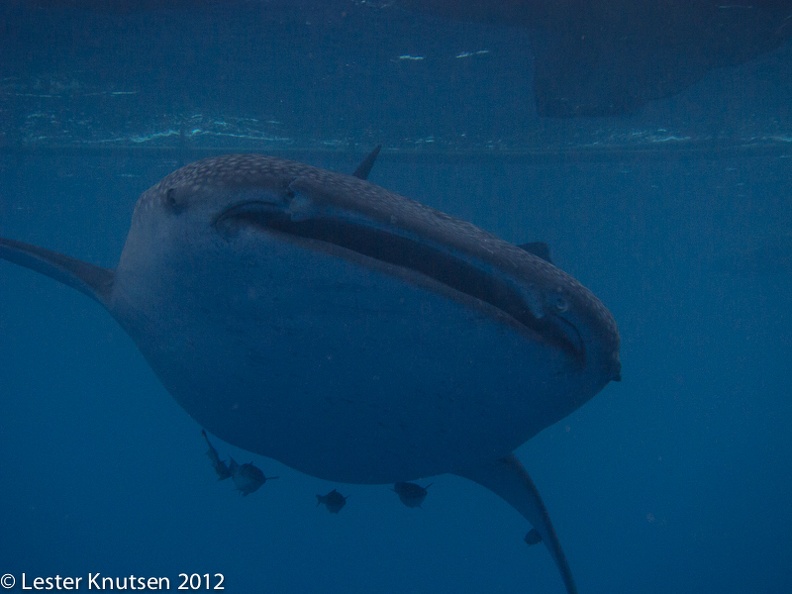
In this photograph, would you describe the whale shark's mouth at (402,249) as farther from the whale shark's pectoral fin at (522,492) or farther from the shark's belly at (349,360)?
the whale shark's pectoral fin at (522,492)

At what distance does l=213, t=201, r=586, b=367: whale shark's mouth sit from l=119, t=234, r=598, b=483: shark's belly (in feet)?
0.33

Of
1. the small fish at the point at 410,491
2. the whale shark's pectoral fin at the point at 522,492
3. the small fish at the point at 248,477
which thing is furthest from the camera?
the small fish at the point at 248,477

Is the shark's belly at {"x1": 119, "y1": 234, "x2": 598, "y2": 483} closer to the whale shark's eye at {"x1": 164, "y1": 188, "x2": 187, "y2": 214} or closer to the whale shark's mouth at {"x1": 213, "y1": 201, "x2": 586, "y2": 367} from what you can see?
the whale shark's mouth at {"x1": 213, "y1": 201, "x2": 586, "y2": 367}

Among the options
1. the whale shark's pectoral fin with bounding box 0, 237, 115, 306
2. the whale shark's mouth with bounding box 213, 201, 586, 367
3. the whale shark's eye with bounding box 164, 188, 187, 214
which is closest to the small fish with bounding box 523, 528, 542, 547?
the whale shark's mouth with bounding box 213, 201, 586, 367

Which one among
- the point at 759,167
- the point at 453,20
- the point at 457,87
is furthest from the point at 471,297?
the point at 759,167

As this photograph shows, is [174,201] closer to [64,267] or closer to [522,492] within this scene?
[64,267]

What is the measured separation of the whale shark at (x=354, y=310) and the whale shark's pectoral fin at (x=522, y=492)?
189 cm

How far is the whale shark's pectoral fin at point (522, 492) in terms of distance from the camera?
4.67 metres

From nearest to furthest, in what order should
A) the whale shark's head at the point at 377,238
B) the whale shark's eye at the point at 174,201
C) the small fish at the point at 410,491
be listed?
the whale shark's head at the point at 377,238, the whale shark's eye at the point at 174,201, the small fish at the point at 410,491

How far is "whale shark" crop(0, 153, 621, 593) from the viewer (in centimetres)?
174

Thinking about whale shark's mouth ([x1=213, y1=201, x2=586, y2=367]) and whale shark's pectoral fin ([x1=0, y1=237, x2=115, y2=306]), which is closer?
whale shark's mouth ([x1=213, y1=201, x2=586, y2=367])

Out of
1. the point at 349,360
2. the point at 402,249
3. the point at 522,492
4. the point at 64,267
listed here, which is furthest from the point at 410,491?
the point at 402,249

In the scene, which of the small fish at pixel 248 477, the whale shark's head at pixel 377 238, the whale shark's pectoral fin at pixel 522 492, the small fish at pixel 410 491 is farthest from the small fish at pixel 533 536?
the whale shark's head at pixel 377 238

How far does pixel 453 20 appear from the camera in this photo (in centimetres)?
1087
